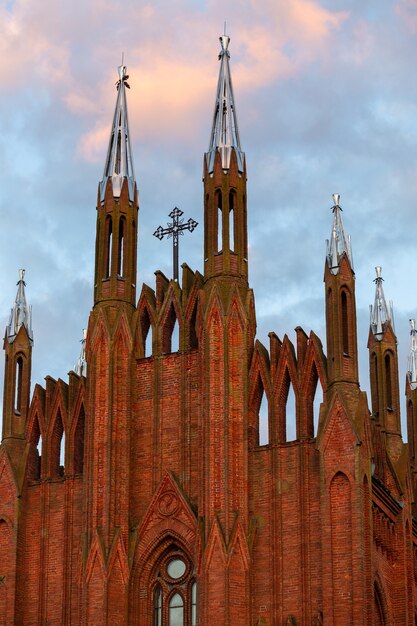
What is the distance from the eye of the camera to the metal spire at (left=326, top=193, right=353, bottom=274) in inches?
1665

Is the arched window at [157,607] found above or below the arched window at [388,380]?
below

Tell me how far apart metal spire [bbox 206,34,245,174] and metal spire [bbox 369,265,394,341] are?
7.26 m

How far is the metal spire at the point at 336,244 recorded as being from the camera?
42.3 m

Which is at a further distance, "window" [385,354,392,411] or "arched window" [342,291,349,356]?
"window" [385,354,392,411]

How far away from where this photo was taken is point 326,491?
39.1m

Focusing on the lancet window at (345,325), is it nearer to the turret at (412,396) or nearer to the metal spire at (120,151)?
the metal spire at (120,151)

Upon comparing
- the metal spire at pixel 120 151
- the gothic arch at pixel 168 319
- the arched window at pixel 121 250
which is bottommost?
the gothic arch at pixel 168 319

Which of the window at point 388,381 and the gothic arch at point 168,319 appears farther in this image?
the window at point 388,381

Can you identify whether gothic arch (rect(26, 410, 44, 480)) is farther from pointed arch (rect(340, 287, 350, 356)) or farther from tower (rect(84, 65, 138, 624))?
pointed arch (rect(340, 287, 350, 356))

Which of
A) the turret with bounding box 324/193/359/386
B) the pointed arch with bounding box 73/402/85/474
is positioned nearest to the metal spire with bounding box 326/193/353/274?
the turret with bounding box 324/193/359/386

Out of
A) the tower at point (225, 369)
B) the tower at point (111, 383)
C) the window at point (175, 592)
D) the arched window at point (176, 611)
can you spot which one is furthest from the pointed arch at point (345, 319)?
the arched window at point (176, 611)

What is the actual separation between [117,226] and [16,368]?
539 cm

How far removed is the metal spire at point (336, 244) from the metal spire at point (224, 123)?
3305 mm

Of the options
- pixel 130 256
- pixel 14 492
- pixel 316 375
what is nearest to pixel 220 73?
pixel 130 256
